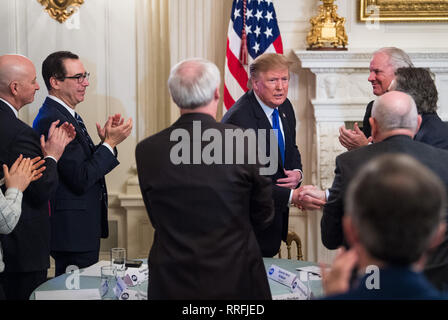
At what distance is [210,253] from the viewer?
2.19m

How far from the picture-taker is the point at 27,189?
3.21m

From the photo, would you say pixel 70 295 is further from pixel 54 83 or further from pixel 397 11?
pixel 397 11

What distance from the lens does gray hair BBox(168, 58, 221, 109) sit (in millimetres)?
2256

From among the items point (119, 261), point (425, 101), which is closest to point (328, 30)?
point (425, 101)

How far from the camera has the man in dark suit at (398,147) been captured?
2.33 metres

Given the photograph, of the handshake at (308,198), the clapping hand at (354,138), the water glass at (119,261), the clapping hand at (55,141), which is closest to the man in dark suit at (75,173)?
the clapping hand at (55,141)

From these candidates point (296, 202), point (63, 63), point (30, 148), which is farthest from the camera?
point (63, 63)

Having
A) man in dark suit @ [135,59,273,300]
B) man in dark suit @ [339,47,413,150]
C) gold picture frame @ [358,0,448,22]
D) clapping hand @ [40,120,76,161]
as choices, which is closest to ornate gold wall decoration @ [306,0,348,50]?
gold picture frame @ [358,0,448,22]

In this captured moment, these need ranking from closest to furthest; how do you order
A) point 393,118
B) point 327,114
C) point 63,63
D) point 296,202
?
point 393,118 → point 296,202 → point 63,63 → point 327,114

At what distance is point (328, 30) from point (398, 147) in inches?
114

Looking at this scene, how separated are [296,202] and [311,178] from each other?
1775 mm

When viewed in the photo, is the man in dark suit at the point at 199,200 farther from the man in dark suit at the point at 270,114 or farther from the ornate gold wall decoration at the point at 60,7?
the ornate gold wall decoration at the point at 60,7
